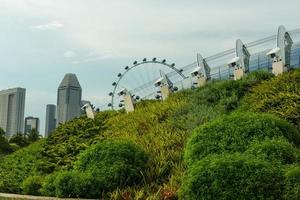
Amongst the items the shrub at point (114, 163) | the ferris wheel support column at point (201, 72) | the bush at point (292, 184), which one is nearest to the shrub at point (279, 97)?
the shrub at point (114, 163)

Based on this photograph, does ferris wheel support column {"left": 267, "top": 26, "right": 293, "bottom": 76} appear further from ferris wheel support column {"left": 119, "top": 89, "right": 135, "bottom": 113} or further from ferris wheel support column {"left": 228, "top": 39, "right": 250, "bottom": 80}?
ferris wheel support column {"left": 119, "top": 89, "right": 135, "bottom": 113}

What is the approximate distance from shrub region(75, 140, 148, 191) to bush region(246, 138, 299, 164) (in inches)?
105

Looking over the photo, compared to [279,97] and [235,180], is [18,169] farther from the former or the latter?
[235,180]

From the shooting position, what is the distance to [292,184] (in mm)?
8664

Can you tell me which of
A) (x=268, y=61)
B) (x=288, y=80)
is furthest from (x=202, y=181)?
(x=268, y=61)

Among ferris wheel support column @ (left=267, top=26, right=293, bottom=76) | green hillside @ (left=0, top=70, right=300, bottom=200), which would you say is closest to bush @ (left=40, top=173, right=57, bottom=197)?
green hillside @ (left=0, top=70, right=300, bottom=200)

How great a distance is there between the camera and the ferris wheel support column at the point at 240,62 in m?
21.1

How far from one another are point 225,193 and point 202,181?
426 millimetres

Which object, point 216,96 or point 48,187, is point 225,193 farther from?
Result: point 216,96

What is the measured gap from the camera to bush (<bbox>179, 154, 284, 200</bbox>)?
875cm

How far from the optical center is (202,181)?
29.7 ft

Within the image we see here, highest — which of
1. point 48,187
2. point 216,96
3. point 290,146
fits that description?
point 216,96

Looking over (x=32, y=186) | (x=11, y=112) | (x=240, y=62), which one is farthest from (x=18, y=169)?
(x=11, y=112)

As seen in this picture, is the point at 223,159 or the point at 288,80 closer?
the point at 223,159
